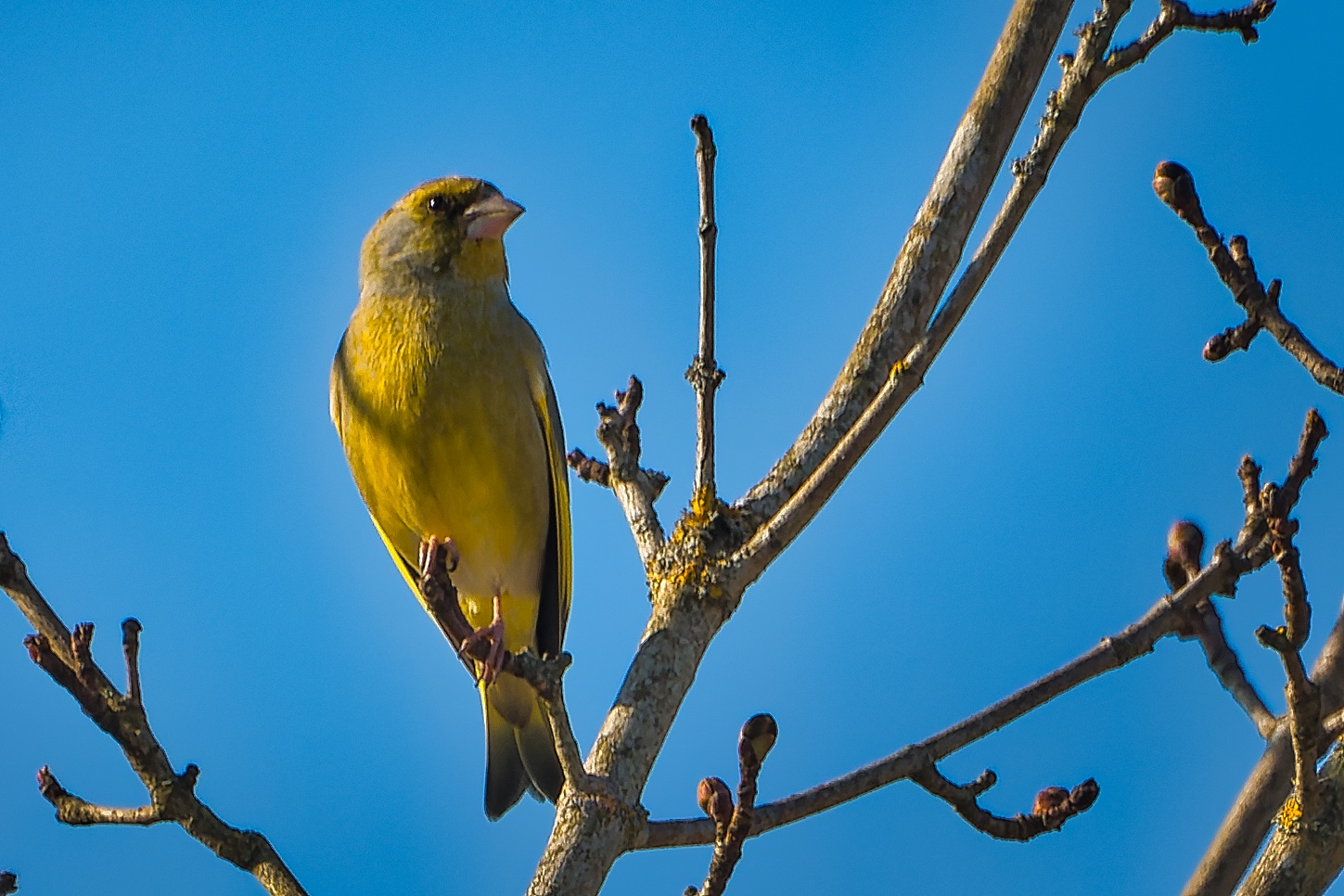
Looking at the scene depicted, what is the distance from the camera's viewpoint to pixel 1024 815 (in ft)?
10.5

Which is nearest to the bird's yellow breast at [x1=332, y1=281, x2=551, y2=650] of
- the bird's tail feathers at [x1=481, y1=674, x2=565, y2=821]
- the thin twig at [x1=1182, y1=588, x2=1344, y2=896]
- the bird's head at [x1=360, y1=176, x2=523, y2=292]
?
the bird's head at [x1=360, y1=176, x2=523, y2=292]

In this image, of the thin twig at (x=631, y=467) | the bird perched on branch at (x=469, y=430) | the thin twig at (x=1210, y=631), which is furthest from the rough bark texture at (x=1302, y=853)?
the bird perched on branch at (x=469, y=430)

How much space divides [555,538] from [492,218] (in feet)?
3.45

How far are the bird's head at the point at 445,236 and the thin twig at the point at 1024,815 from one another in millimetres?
2266

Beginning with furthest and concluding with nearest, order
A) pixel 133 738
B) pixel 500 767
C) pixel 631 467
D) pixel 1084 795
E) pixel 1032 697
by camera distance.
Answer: pixel 500 767, pixel 631 467, pixel 1084 795, pixel 1032 697, pixel 133 738

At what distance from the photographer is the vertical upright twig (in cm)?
322

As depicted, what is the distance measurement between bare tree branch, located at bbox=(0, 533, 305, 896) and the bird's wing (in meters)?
1.63

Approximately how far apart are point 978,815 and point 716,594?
779mm

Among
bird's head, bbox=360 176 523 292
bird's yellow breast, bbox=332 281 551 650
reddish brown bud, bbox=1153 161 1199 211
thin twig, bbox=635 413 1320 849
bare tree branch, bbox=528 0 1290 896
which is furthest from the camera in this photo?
bird's head, bbox=360 176 523 292

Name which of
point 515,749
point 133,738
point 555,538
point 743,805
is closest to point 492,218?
point 555,538

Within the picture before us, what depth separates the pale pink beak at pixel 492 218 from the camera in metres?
4.52

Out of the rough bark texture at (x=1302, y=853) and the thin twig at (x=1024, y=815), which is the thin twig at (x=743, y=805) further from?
the rough bark texture at (x=1302, y=853)

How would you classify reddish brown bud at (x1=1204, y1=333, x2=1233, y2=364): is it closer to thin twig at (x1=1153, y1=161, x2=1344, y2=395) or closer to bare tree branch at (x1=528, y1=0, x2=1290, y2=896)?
thin twig at (x1=1153, y1=161, x2=1344, y2=395)

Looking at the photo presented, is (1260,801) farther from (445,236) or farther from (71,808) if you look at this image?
(445,236)
